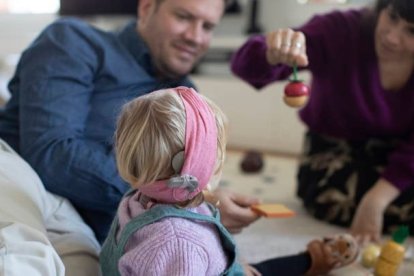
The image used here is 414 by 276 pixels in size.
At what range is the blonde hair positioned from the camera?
606mm

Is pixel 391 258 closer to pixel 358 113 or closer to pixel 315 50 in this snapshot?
pixel 358 113

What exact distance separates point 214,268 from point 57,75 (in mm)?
505

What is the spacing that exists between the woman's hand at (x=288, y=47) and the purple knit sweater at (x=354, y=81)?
25 cm

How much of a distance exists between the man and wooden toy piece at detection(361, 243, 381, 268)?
27 centimetres

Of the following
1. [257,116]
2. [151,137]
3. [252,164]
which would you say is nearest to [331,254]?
[151,137]

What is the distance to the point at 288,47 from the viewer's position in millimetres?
877

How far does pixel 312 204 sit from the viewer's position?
52.4 inches

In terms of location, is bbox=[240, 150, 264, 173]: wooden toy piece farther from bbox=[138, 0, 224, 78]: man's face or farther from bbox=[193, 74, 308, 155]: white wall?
bbox=[138, 0, 224, 78]: man's face

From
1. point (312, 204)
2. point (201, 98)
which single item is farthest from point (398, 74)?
point (201, 98)

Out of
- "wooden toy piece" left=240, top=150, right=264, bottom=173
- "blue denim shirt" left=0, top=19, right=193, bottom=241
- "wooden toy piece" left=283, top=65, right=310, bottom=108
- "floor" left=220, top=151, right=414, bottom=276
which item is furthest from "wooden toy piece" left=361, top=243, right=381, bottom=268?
"wooden toy piece" left=240, top=150, right=264, bottom=173

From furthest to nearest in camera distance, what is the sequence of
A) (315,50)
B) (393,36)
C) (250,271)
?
(315,50), (393,36), (250,271)

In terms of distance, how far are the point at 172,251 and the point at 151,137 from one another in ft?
0.48

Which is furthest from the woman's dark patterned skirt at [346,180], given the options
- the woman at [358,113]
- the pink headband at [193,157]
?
the pink headband at [193,157]

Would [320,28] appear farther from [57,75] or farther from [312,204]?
[57,75]
